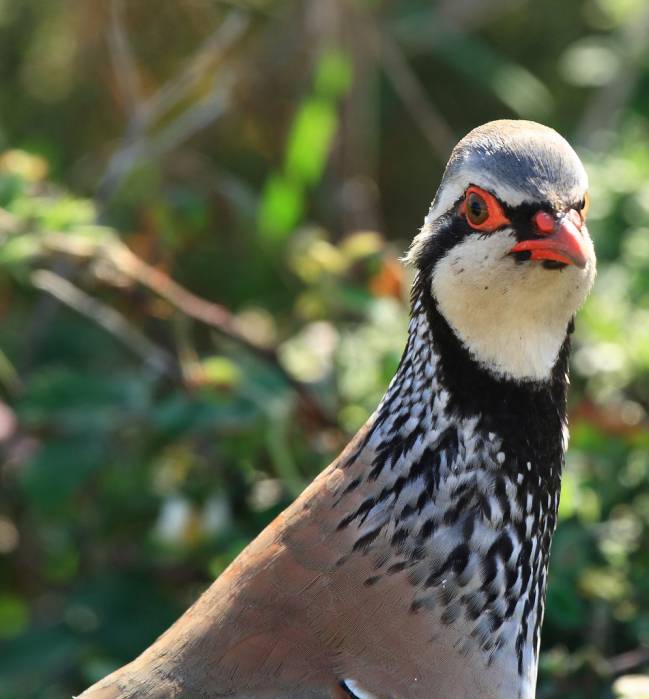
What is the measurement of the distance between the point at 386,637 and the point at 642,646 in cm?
84

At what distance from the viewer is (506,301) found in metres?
2.20

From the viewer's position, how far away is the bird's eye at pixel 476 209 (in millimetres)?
2188

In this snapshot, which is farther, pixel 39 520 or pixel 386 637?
pixel 39 520

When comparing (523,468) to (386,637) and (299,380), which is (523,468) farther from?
(299,380)

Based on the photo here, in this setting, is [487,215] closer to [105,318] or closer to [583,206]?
[583,206]

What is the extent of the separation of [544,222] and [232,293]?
258cm

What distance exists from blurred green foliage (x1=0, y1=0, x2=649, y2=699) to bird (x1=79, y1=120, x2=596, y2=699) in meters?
0.39

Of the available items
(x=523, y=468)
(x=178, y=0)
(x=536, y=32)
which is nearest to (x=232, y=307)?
(x=178, y=0)

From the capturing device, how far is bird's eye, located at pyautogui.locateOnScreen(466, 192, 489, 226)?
2.19m

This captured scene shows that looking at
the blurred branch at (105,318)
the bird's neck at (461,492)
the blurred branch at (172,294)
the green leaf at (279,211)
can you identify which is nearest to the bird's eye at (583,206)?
the bird's neck at (461,492)

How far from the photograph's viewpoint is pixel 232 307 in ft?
15.1

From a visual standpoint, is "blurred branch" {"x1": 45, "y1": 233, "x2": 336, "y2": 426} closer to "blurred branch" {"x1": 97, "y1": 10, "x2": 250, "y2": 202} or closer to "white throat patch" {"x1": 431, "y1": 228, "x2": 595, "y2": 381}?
"blurred branch" {"x1": 97, "y1": 10, "x2": 250, "y2": 202}

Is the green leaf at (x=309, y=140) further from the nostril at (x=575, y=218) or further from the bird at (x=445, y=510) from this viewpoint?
the nostril at (x=575, y=218)

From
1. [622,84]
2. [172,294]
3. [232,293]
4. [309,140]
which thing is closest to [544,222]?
[172,294]
